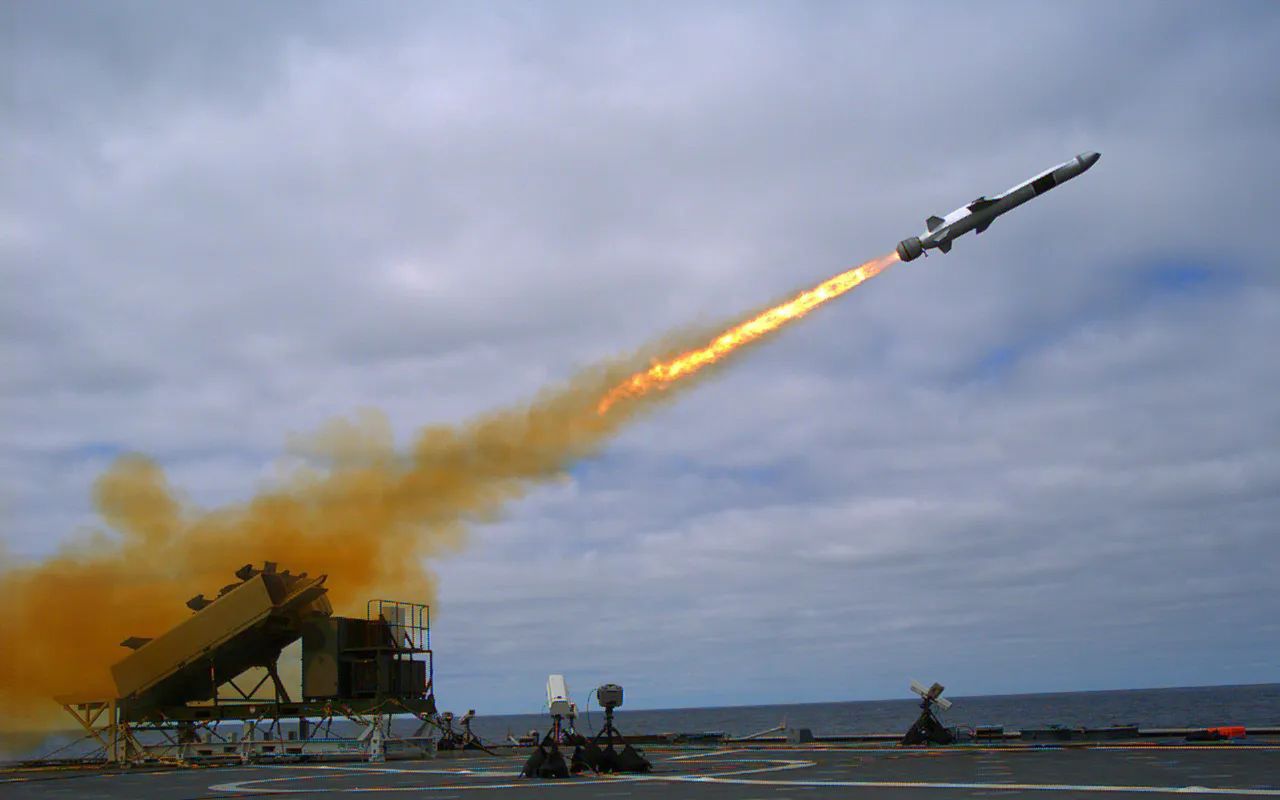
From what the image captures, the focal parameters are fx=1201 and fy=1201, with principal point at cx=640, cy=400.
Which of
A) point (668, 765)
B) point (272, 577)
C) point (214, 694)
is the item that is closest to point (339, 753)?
point (214, 694)

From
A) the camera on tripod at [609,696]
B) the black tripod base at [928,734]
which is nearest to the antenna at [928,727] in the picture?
the black tripod base at [928,734]

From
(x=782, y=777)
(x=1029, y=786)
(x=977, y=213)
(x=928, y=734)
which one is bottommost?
(x=928, y=734)

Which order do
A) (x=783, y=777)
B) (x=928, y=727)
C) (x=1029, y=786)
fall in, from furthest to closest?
1. (x=928, y=727)
2. (x=783, y=777)
3. (x=1029, y=786)

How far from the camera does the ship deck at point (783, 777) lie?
82.3 ft

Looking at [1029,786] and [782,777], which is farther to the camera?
[782,777]

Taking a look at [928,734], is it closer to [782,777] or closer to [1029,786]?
[782,777]

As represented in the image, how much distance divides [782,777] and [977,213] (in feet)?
61.3

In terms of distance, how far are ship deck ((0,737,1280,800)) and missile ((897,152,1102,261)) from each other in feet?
51.3

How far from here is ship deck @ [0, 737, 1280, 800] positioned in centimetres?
2509

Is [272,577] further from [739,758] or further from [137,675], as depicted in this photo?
[739,758]

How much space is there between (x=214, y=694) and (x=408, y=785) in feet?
64.4

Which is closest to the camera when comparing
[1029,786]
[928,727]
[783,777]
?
[1029,786]

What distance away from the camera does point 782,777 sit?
3028 centimetres

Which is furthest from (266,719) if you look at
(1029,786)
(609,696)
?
(1029,786)
